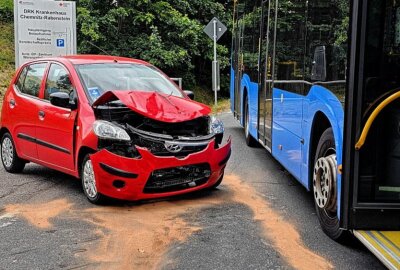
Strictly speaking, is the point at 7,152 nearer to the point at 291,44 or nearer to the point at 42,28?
the point at 291,44

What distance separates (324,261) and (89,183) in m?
2.92

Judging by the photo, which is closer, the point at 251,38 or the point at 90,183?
the point at 90,183

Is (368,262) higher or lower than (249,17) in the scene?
lower

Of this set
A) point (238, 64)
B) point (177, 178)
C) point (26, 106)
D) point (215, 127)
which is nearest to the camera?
point (177, 178)

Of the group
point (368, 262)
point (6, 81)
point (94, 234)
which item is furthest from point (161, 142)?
point (6, 81)

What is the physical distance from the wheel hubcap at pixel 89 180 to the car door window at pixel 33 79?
1.69m

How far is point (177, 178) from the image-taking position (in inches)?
232

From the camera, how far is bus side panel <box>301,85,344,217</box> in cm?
440

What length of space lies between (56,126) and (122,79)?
1017 mm

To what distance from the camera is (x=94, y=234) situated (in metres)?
4.95

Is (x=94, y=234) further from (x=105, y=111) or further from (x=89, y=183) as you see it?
(x=105, y=111)

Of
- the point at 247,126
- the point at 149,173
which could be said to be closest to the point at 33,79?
the point at 149,173

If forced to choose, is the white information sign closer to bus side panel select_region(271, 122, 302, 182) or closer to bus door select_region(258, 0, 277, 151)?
bus door select_region(258, 0, 277, 151)

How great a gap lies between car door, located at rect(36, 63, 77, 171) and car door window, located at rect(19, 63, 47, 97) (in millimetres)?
245
